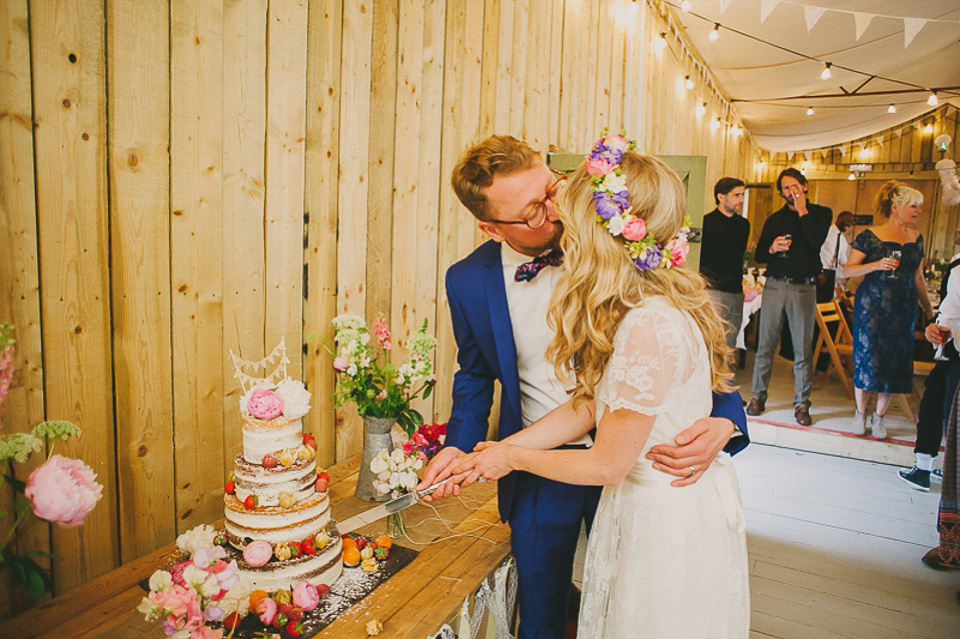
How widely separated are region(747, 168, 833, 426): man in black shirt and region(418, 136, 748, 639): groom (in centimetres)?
375

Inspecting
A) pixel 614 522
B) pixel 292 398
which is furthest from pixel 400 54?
pixel 614 522

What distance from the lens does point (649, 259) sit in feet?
4.42

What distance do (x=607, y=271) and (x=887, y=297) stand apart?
4208 mm

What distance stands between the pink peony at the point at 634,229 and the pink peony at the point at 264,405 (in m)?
0.79

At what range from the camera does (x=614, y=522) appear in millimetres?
1519

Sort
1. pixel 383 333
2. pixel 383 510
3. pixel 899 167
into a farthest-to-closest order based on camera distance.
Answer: pixel 899 167
pixel 383 333
pixel 383 510

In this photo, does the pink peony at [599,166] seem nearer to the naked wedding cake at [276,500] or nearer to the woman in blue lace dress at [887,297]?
the naked wedding cake at [276,500]

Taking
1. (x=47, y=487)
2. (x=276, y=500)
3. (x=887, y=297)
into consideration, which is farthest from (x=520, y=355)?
(x=887, y=297)

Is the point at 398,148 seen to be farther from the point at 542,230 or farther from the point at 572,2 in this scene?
the point at 572,2

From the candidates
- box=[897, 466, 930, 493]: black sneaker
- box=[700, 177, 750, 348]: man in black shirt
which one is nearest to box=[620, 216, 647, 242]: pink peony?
box=[897, 466, 930, 493]: black sneaker

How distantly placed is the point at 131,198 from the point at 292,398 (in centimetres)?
59

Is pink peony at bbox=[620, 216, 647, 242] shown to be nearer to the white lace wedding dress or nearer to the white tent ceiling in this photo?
the white lace wedding dress

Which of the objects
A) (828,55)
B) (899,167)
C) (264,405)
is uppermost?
→ (828,55)

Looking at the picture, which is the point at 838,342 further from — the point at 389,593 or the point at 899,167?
the point at 899,167
